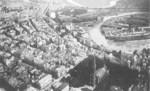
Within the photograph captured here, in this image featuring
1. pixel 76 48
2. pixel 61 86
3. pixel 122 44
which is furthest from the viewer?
pixel 122 44

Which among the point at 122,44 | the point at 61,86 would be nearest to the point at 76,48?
the point at 122,44

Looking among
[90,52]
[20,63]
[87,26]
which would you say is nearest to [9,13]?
[87,26]

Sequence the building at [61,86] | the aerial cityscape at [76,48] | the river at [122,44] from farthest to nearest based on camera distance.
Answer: the river at [122,44]
the aerial cityscape at [76,48]
the building at [61,86]

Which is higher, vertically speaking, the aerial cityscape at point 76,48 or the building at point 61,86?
the aerial cityscape at point 76,48

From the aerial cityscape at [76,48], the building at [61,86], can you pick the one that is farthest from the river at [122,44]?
the building at [61,86]

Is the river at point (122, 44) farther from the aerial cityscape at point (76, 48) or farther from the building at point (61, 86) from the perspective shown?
the building at point (61, 86)

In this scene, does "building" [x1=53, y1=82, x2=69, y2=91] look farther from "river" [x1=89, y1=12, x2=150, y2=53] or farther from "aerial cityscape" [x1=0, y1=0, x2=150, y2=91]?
"river" [x1=89, y1=12, x2=150, y2=53]

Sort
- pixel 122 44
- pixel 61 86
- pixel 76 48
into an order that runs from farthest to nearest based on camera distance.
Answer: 1. pixel 122 44
2. pixel 76 48
3. pixel 61 86

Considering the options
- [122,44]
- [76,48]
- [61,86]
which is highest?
[76,48]

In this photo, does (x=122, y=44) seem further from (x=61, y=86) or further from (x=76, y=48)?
(x=61, y=86)

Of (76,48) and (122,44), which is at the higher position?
(76,48)

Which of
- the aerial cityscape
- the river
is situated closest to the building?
the aerial cityscape
